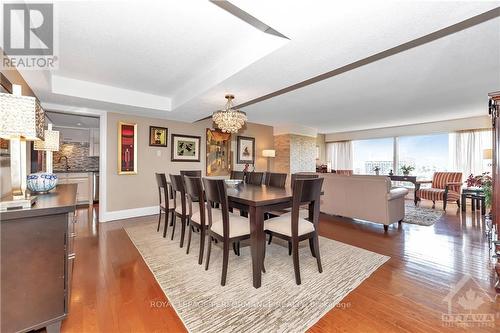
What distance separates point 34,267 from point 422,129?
28.4 feet

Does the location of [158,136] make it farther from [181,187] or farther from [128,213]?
[181,187]

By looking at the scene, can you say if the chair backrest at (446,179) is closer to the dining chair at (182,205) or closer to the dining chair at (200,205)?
the dining chair at (200,205)

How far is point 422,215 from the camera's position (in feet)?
14.9

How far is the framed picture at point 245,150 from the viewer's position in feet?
Result: 20.1

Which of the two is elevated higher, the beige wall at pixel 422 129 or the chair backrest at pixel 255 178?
the beige wall at pixel 422 129

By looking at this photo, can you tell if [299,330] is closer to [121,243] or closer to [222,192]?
[222,192]

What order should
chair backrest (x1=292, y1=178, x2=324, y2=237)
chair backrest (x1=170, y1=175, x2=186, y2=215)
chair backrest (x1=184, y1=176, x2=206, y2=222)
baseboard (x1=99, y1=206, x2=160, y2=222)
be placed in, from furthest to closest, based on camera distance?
baseboard (x1=99, y1=206, x2=160, y2=222) → chair backrest (x1=170, y1=175, x2=186, y2=215) → chair backrest (x1=184, y1=176, x2=206, y2=222) → chair backrest (x1=292, y1=178, x2=324, y2=237)

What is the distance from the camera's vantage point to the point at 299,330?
56.1 inches

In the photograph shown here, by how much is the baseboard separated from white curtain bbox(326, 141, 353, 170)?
712 cm

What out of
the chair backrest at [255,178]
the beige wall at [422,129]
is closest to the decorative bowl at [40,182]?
the chair backrest at [255,178]

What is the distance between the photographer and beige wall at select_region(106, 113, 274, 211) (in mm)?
4316

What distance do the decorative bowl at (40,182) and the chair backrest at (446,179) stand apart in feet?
24.7

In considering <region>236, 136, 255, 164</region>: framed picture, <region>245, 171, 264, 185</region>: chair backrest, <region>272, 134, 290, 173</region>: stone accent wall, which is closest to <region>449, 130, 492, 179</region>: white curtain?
<region>272, 134, 290, 173</region>: stone accent wall

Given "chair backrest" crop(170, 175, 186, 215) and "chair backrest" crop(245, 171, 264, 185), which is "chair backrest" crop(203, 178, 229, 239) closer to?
"chair backrest" crop(170, 175, 186, 215)
